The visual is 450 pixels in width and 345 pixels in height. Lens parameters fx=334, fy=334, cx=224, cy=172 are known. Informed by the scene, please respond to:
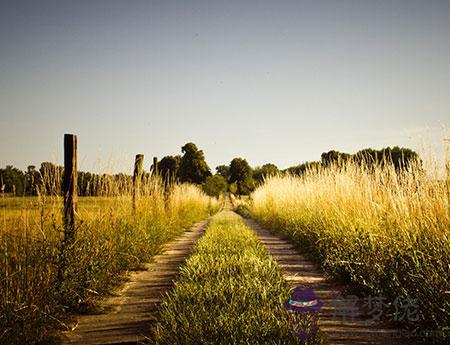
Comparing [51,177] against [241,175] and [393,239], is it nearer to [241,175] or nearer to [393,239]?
[393,239]

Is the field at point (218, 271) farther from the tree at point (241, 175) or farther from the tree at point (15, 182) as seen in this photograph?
the tree at point (241, 175)

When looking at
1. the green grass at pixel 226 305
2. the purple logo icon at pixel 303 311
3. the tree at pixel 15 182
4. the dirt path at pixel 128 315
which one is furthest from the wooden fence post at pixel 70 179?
the purple logo icon at pixel 303 311

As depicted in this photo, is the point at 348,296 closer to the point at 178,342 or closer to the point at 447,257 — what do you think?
the point at 447,257

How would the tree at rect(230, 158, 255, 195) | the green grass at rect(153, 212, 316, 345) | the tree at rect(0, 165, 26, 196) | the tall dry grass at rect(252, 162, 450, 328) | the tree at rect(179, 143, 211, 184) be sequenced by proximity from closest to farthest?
the green grass at rect(153, 212, 316, 345) → the tall dry grass at rect(252, 162, 450, 328) → the tree at rect(0, 165, 26, 196) → the tree at rect(179, 143, 211, 184) → the tree at rect(230, 158, 255, 195)

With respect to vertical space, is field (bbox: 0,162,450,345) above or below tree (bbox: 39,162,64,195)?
below

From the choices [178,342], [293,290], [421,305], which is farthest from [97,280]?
[421,305]

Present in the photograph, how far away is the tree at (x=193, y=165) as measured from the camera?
128ft

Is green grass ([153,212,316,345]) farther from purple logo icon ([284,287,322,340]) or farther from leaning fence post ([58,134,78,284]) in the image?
leaning fence post ([58,134,78,284])

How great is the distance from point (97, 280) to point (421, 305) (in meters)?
2.89

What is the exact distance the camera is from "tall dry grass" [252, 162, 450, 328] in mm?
2529

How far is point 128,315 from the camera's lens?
280 centimetres

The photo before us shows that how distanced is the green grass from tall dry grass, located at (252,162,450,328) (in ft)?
2.89

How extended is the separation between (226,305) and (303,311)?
62 cm

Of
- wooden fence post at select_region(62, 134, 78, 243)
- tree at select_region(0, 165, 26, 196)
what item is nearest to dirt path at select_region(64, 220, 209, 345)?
wooden fence post at select_region(62, 134, 78, 243)
